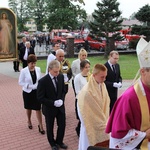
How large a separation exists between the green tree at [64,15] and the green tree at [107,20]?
18.0 meters

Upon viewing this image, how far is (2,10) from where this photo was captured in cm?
1296

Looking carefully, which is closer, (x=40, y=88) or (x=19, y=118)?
(x=40, y=88)

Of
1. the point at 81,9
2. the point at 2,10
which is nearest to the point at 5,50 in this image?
the point at 2,10

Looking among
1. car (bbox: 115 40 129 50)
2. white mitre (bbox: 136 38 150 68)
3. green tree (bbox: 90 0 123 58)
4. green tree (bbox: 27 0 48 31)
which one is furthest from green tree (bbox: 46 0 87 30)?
white mitre (bbox: 136 38 150 68)

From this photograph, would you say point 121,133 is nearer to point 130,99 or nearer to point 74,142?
point 130,99

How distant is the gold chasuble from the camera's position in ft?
12.8

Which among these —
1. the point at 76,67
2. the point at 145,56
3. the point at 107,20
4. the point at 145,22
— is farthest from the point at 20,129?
the point at 145,22

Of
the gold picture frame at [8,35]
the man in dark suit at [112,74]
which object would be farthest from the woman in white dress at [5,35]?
the man in dark suit at [112,74]

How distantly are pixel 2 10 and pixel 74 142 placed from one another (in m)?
9.27

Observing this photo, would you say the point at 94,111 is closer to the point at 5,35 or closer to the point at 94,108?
the point at 94,108

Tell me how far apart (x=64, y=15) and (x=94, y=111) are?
123 feet

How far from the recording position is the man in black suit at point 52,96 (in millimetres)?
4969

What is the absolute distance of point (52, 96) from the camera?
5.08 metres

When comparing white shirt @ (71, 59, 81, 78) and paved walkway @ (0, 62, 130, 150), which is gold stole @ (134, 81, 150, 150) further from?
white shirt @ (71, 59, 81, 78)
